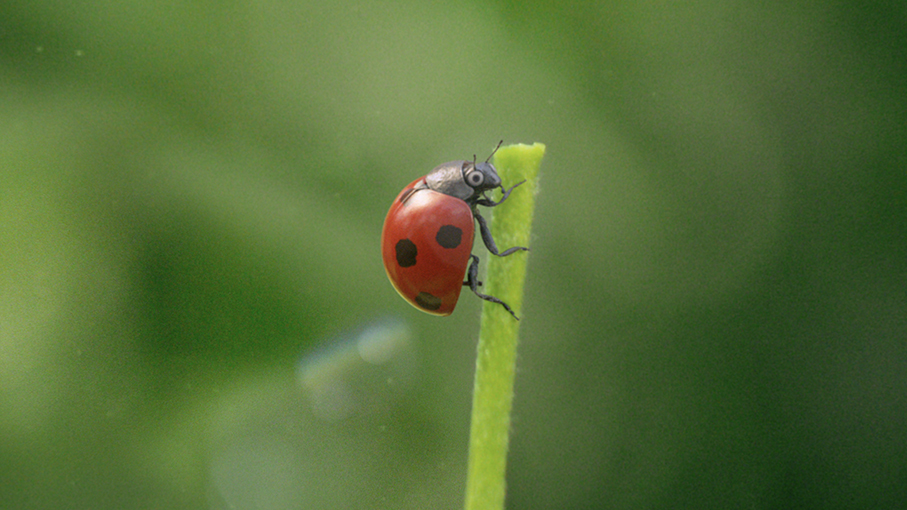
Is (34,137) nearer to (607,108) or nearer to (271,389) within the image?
(271,389)

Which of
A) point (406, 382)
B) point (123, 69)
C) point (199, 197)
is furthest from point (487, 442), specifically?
point (123, 69)

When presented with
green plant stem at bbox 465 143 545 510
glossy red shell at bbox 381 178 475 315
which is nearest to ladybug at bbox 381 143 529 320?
glossy red shell at bbox 381 178 475 315

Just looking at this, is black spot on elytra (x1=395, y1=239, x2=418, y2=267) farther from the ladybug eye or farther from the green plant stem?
the green plant stem

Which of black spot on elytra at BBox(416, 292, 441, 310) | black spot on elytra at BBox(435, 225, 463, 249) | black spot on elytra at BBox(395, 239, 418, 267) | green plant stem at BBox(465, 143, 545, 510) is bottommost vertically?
green plant stem at BBox(465, 143, 545, 510)

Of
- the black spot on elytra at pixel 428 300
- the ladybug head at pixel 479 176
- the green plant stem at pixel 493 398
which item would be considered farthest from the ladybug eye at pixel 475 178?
the green plant stem at pixel 493 398

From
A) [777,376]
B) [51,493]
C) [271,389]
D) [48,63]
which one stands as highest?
[48,63]

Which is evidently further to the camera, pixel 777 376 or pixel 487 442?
pixel 777 376

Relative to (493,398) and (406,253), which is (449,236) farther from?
(493,398)
